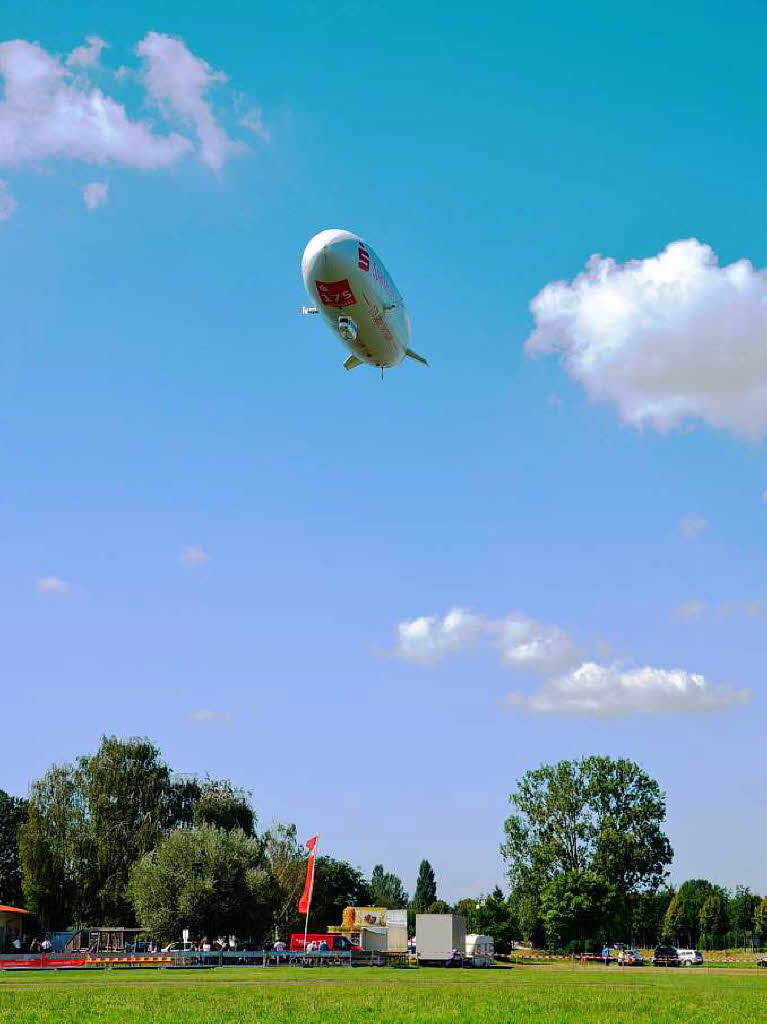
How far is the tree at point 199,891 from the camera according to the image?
257ft

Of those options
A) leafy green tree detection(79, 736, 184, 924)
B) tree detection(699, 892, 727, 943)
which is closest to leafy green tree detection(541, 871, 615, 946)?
leafy green tree detection(79, 736, 184, 924)

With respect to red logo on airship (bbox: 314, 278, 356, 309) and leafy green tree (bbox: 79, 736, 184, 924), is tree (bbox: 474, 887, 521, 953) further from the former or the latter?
red logo on airship (bbox: 314, 278, 356, 309)

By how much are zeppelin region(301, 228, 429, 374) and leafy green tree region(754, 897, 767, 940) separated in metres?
127

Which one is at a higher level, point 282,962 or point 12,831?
point 12,831

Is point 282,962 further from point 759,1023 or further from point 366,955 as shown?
point 759,1023

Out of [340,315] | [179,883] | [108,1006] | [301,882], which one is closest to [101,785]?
[179,883]

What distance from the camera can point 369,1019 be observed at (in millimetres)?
24703

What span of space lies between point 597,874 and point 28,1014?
8344cm

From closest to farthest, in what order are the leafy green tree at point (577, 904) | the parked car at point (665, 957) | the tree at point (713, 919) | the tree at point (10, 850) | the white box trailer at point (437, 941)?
the white box trailer at point (437, 941) → the parked car at point (665, 957) → the leafy green tree at point (577, 904) → the tree at point (10, 850) → the tree at point (713, 919)

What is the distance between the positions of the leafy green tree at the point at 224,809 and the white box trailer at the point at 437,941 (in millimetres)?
30274

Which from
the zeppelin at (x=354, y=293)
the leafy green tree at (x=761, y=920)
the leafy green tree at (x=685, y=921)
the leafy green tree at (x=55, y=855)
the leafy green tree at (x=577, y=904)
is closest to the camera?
the zeppelin at (x=354, y=293)

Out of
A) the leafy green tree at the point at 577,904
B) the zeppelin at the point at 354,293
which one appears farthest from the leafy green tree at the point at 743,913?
the zeppelin at the point at 354,293

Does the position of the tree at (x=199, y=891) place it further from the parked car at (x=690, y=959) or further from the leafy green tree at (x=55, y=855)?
the parked car at (x=690, y=959)

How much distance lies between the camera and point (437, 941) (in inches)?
2921
